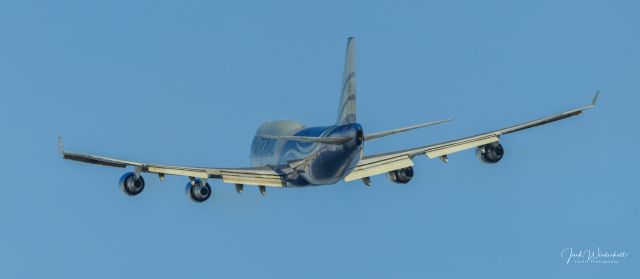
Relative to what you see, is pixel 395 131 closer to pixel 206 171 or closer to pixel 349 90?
pixel 349 90

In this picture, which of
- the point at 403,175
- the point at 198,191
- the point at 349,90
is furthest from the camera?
the point at 403,175

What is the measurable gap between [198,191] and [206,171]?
134 centimetres

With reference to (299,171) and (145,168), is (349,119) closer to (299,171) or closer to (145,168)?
(299,171)

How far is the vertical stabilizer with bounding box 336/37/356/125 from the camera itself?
93.5 metres

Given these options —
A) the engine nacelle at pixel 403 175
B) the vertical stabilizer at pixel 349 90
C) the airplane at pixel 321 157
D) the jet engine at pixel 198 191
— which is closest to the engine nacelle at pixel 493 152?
the airplane at pixel 321 157

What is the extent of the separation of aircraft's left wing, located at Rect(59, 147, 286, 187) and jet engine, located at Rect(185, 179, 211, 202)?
0.49m

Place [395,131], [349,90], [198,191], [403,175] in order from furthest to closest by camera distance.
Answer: [403,175] → [198,191] → [349,90] → [395,131]

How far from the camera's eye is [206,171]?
315 feet

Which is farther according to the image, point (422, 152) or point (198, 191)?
point (422, 152)

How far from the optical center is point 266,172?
99812 millimetres

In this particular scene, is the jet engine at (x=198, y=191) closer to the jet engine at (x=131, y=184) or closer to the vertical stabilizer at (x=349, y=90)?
the jet engine at (x=131, y=184)

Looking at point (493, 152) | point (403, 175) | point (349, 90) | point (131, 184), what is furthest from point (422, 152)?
point (131, 184)

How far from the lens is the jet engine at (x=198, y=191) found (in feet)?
313

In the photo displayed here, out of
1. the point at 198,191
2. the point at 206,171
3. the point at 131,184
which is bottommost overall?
the point at 131,184
